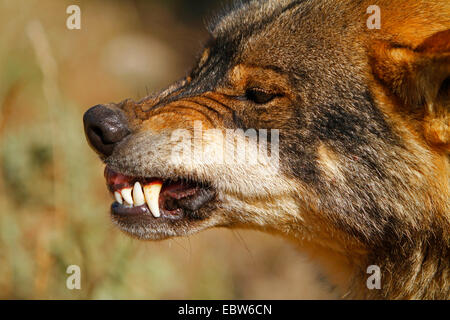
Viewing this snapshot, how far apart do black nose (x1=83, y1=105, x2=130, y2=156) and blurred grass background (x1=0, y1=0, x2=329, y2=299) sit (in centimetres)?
68

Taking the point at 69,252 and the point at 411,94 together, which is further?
the point at 69,252

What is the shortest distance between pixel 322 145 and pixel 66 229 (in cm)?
199

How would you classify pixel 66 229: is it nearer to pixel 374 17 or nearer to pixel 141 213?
pixel 141 213

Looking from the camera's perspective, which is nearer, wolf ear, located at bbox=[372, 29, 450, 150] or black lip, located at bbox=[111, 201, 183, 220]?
wolf ear, located at bbox=[372, 29, 450, 150]

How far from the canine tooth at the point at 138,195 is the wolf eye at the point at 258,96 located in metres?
0.66

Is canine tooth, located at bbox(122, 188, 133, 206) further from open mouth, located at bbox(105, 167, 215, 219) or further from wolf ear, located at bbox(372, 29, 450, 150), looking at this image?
wolf ear, located at bbox(372, 29, 450, 150)

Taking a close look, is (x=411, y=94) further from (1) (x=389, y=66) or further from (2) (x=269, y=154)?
(2) (x=269, y=154)

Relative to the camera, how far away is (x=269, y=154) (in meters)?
2.73

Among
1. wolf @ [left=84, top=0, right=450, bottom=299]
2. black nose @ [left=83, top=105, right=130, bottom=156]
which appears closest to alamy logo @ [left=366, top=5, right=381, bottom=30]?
wolf @ [left=84, top=0, right=450, bottom=299]

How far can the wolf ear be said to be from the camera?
247cm

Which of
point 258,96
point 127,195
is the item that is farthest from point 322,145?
point 127,195

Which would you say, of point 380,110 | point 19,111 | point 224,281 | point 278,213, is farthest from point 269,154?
point 19,111

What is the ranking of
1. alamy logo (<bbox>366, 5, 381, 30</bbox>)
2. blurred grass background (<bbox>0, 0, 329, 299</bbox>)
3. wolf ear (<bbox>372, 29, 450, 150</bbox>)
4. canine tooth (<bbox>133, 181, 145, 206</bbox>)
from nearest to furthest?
wolf ear (<bbox>372, 29, 450, 150</bbox>), alamy logo (<bbox>366, 5, 381, 30</bbox>), canine tooth (<bbox>133, 181, 145, 206</bbox>), blurred grass background (<bbox>0, 0, 329, 299</bbox>)

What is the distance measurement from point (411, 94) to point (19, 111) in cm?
448
